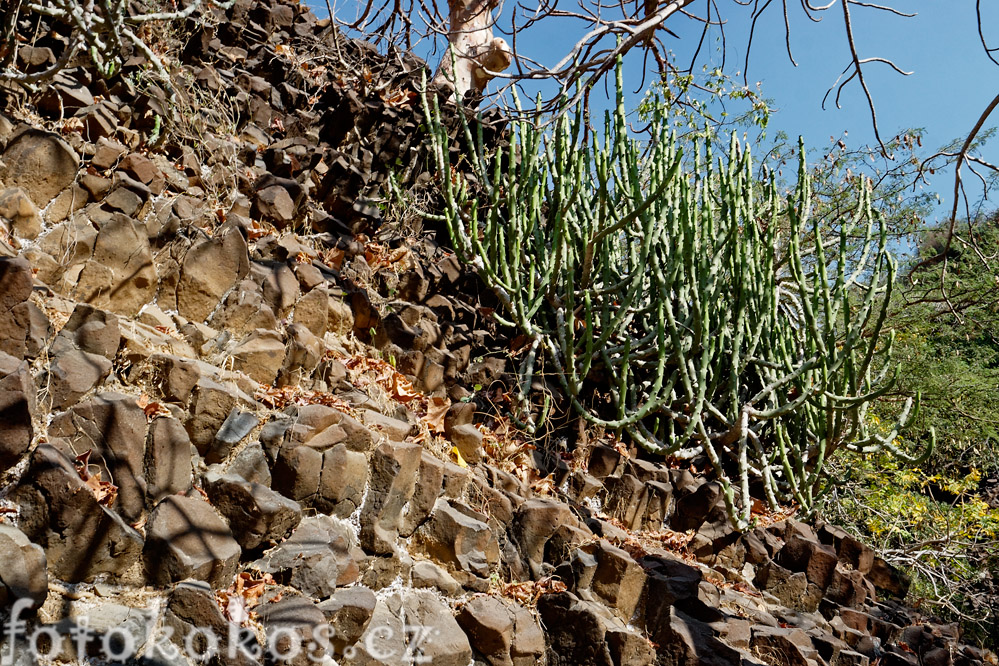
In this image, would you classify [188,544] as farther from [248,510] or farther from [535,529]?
[535,529]

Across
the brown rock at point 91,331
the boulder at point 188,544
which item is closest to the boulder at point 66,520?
the boulder at point 188,544

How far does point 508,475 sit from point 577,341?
4.05 feet

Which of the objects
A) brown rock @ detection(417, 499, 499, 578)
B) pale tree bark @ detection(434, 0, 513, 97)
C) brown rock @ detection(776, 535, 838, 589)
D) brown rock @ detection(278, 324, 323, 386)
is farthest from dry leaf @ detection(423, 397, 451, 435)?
pale tree bark @ detection(434, 0, 513, 97)

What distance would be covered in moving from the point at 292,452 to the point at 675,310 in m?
3.15

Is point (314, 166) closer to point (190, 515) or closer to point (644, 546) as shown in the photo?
point (190, 515)

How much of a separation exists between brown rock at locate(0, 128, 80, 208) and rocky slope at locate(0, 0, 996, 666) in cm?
1

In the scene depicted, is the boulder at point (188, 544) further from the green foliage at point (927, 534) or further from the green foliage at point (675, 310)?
the green foliage at point (927, 534)

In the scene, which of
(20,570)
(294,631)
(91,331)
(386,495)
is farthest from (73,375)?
(386,495)

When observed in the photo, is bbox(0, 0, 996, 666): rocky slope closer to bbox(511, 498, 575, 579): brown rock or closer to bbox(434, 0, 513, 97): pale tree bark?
bbox(511, 498, 575, 579): brown rock

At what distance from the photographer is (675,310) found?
16.4 feet

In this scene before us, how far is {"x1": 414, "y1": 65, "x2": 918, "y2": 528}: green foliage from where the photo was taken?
4.38 m

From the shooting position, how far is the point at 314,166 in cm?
466

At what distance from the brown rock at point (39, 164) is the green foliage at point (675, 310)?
7.67ft

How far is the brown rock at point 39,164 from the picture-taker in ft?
9.95
